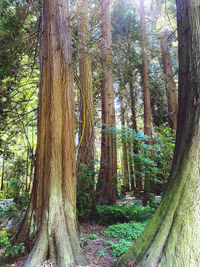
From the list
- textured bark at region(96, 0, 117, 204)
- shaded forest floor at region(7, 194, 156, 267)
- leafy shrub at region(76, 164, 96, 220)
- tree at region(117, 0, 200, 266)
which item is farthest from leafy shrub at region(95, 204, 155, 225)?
tree at region(117, 0, 200, 266)

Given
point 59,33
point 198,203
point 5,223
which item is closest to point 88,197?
point 5,223

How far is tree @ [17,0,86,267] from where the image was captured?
9.14 feet

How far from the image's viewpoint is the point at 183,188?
7.41 ft

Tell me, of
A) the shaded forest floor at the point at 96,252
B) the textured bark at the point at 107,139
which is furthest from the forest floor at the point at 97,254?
the textured bark at the point at 107,139

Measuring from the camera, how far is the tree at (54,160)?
110 inches

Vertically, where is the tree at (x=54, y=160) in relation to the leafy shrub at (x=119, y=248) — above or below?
above

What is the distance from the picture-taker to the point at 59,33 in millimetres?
3547

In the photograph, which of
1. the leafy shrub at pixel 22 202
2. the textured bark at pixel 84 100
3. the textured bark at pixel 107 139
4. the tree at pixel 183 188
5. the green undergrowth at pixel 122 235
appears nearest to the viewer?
the tree at pixel 183 188

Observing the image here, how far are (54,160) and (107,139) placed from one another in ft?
15.0

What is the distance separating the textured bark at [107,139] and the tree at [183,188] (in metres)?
3.73

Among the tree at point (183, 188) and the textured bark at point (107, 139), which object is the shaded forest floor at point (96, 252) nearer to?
the tree at point (183, 188)

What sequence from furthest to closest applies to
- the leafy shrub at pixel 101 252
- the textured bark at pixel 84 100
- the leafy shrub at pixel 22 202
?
the textured bark at pixel 84 100 → the leafy shrub at pixel 22 202 → the leafy shrub at pixel 101 252

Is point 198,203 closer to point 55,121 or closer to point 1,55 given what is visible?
point 55,121

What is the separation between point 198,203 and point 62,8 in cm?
394
